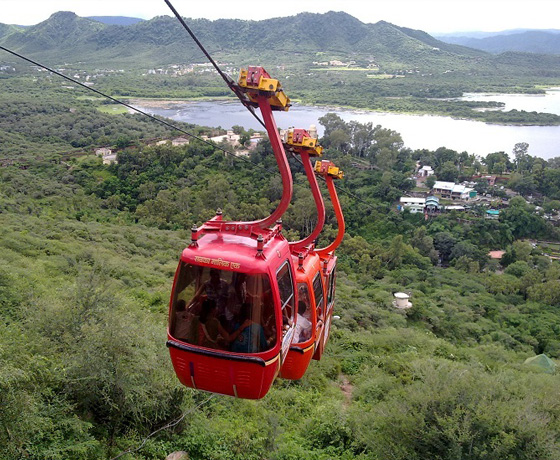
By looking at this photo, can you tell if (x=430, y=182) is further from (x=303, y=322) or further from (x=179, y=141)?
(x=303, y=322)

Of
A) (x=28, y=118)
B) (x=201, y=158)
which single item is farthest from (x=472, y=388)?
(x=28, y=118)

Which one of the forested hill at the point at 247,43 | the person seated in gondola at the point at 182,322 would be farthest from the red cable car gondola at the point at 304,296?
the forested hill at the point at 247,43

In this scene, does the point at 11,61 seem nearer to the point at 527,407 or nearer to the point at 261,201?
the point at 261,201

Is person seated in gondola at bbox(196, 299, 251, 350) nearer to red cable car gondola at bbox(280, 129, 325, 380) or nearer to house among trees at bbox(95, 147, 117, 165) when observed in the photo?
red cable car gondola at bbox(280, 129, 325, 380)

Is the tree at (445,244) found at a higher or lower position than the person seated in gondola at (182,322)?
lower

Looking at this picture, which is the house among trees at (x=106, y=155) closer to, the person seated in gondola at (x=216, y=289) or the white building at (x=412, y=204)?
the white building at (x=412, y=204)
